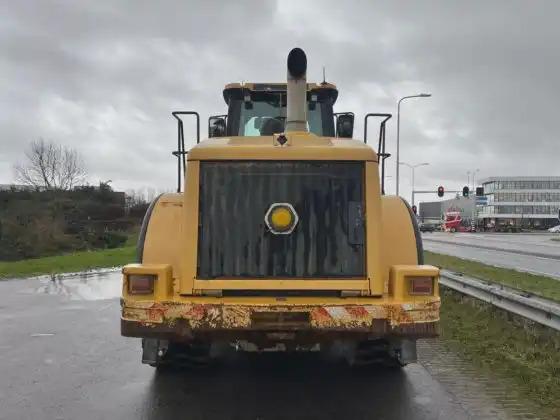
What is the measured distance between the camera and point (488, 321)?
8.73 m

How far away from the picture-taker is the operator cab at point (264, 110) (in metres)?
7.61

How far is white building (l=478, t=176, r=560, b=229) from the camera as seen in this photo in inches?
5281

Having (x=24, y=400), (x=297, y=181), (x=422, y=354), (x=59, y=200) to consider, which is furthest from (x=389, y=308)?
(x=59, y=200)

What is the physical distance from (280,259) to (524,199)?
5559 inches

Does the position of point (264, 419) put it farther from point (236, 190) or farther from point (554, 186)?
point (554, 186)

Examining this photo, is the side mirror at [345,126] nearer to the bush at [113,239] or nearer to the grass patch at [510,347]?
the grass patch at [510,347]

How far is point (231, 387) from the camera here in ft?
19.2

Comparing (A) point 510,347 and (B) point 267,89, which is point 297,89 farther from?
(A) point 510,347

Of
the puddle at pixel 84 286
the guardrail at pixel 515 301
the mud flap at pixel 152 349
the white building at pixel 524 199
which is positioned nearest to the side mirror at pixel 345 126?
the guardrail at pixel 515 301

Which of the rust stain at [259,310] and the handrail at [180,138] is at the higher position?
the handrail at [180,138]

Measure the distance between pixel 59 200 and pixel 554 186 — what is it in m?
115

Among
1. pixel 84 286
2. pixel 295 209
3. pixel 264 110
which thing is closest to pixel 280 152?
pixel 295 209

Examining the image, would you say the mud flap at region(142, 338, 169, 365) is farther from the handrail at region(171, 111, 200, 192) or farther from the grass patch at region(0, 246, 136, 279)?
the grass patch at region(0, 246, 136, 279)

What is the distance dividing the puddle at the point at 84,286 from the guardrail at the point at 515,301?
7.12 meters
